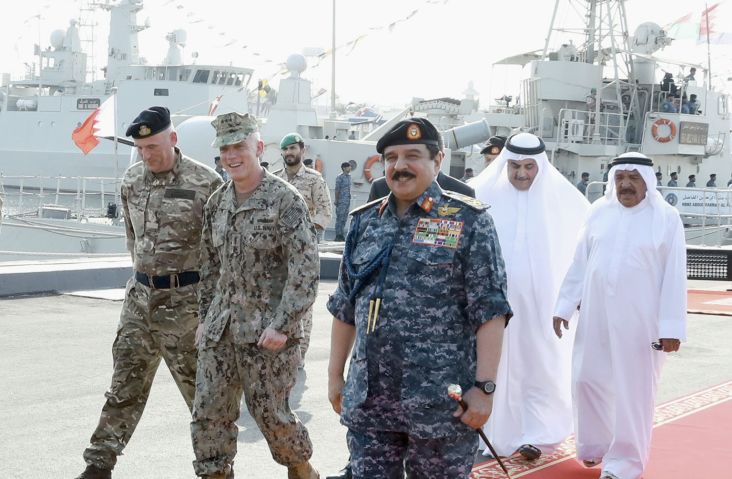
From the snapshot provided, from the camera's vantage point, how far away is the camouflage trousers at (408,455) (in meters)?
A: 3.41

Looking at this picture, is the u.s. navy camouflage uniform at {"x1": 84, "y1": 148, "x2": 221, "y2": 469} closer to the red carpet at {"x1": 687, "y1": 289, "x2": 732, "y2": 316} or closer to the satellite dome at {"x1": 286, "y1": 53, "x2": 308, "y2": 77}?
the red carpet at {"x1": 687, "y1": 289, "x2": 732, "y2": 316}

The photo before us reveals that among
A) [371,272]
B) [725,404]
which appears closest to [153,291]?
[371,272]

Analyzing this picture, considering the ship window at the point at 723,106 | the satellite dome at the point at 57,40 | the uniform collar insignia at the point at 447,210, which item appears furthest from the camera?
the satellite dome at the point at 57,40

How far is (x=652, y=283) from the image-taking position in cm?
536

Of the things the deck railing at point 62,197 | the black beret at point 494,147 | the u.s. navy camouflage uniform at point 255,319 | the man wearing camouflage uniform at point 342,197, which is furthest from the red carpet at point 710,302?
the deck railing at point 62,197

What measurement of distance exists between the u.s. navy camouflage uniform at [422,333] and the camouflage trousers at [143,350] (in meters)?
1.64

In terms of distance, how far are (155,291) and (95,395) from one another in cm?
232

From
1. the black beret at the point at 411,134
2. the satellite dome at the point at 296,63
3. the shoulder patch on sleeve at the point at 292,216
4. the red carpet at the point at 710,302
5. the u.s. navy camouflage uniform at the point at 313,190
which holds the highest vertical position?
the satellite dome at the point at 296,63

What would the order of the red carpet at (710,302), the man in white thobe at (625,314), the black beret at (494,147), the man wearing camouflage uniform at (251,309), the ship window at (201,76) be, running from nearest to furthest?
1. the man wearing camouflage uniform at (251,309)
2. the man in white thobe at (625,314)
3. the black beret at (494,147)
4. the red carpet at (710,302)
5. the ship window at (201,76)

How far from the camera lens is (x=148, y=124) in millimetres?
4930

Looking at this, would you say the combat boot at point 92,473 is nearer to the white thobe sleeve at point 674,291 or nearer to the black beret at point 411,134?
the black beret at point 411,134

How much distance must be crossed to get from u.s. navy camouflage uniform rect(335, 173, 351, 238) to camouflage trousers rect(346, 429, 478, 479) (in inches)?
668

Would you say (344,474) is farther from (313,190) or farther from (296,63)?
(296,63)

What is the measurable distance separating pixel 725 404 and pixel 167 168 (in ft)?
14.3
